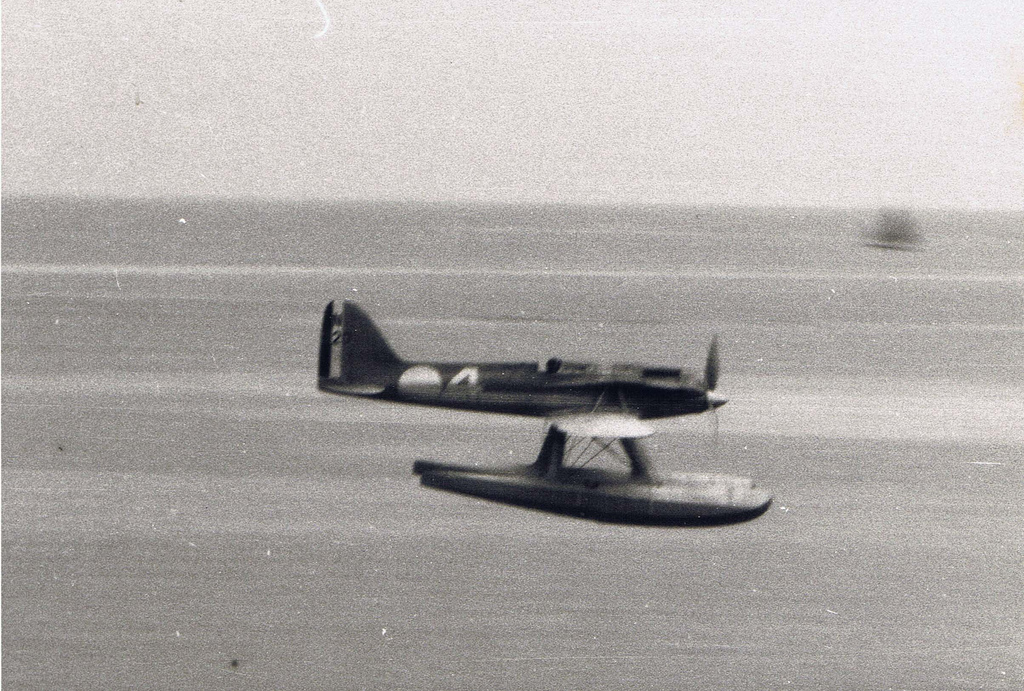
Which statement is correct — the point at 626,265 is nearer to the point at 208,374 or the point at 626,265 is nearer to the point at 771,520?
the point at 208,374

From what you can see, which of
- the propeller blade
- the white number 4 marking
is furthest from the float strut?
the propeller blade

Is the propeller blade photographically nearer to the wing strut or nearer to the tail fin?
the wing strut

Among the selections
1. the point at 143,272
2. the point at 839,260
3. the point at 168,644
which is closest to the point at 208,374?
the point at 168,644

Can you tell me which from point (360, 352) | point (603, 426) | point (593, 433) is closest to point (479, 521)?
point (360, 352)

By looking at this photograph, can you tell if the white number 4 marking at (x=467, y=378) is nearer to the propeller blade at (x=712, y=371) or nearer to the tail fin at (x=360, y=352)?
the tail fin at (x=360, y=352)

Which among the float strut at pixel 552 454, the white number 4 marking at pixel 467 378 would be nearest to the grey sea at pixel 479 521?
the float strut at pixel 552 454
